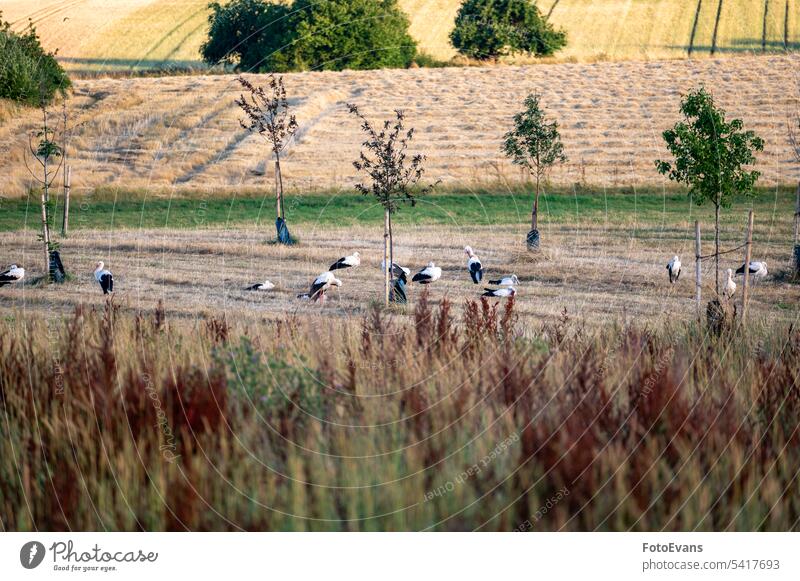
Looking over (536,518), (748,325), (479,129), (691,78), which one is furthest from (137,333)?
(479,129)

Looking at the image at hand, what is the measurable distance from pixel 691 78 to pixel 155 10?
12.9m

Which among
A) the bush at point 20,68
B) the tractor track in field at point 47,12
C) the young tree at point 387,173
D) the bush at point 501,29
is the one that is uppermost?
the bush at point 501,29

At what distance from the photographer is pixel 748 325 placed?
732cm

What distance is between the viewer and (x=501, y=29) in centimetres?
1634

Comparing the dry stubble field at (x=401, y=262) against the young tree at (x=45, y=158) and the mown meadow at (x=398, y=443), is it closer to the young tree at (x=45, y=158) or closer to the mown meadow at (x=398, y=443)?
the young tree at (x=45, y=158)

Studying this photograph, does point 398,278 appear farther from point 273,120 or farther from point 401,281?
point 273,120

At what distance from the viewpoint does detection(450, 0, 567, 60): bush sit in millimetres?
15529

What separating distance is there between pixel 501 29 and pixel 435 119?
401 inches

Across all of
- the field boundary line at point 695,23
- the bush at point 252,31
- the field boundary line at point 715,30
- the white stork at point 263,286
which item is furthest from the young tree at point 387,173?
the bush at point 252,31

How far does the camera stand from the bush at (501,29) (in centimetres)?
1553

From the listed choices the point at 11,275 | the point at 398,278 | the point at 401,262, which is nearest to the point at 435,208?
the point at 401,262

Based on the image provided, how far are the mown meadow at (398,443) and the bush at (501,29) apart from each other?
10159mm

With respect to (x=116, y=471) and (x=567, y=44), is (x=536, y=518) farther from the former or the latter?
(x=567, y=44)

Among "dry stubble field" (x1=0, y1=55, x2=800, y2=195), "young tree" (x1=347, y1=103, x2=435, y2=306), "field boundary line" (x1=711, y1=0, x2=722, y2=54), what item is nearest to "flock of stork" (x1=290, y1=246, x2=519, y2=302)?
"young tree" (x1=347, y1=103, x2=435, y2=306)
